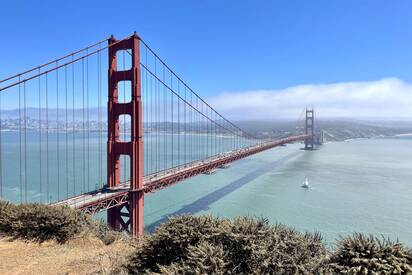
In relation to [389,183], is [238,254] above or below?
above

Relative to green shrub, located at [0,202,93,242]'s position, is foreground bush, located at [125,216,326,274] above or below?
above

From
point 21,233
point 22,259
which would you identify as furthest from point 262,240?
point 21,233

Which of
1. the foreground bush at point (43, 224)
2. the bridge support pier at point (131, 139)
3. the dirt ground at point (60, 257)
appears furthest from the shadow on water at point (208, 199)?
the dirt ground at point (60, 257)

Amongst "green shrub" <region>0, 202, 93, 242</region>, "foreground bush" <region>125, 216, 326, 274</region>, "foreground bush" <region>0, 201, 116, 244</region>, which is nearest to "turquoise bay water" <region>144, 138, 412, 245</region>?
"foreground bush" <region>0, 201, 116, 244</region>

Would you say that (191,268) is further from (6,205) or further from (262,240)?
(6,205)

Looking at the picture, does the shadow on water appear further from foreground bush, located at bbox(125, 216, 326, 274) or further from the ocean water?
foreground bush, located at bbox(125, 216, 326, 274)

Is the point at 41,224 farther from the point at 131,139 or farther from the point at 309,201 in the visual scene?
the point at 309,201
